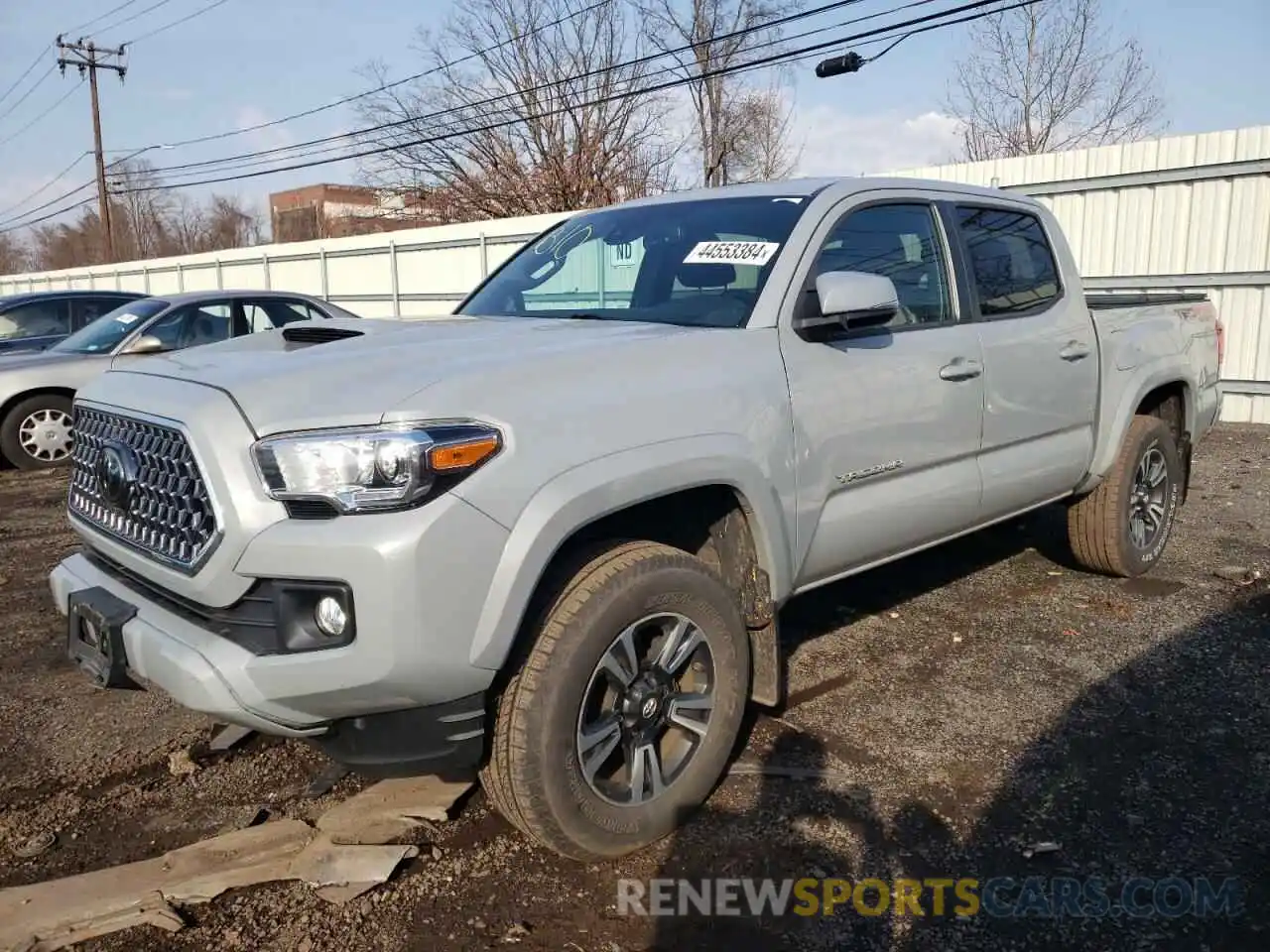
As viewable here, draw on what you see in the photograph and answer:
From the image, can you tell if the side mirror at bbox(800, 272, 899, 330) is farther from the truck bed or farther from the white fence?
the white fence

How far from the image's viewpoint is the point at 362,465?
7.29 feet

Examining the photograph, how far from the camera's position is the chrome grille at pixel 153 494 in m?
2.36

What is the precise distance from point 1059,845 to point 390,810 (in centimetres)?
196

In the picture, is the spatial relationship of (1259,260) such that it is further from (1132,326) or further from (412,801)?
→ (412,801)

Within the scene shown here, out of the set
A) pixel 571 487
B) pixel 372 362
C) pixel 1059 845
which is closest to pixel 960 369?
pixel 1059 845

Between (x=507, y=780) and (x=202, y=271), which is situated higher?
(x=202, y=271)

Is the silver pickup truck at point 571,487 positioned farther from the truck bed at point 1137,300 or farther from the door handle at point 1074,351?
the truck bed at point 1137,300

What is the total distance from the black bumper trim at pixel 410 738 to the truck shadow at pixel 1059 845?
71 centimetres

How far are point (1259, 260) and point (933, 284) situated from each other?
850cm

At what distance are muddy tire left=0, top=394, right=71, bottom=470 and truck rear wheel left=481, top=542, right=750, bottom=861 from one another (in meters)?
7.79

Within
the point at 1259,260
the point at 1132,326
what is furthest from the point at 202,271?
the point at 1132,326

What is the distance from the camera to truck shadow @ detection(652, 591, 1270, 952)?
8.04 feet

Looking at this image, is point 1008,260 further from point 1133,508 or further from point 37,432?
point 37,432

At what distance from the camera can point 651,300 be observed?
3422 millimetres
